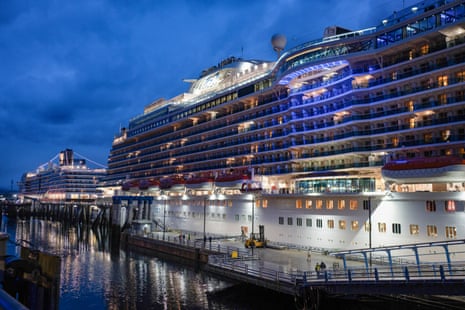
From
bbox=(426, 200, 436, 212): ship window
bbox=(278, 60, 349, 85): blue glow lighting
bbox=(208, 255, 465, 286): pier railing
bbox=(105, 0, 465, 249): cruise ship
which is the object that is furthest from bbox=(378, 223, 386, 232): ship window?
bbox=(278, 60, 349, 85): blue glow lighting

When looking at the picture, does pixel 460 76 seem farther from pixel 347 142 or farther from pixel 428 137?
pixel 347 142

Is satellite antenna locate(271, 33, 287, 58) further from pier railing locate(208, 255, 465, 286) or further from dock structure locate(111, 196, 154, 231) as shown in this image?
pier railing locate(208, 255, 465, 286)

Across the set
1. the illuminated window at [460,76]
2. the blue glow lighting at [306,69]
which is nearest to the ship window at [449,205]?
the illuminated window at [460,76]

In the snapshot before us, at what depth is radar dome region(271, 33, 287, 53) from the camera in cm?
6512

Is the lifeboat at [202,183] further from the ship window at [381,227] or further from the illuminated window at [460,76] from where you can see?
the illuminated window at [460,76]

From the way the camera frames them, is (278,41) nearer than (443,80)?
No

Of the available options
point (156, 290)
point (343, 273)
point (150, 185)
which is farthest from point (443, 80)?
point (150, 185)

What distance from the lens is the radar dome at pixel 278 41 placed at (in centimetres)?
6512

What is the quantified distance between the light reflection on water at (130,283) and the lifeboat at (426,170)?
1733 centimetres

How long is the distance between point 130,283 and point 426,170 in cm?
2682

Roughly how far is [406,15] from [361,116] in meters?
10.2

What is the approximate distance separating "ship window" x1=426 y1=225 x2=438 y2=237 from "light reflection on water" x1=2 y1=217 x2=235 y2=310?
17112 millimetres

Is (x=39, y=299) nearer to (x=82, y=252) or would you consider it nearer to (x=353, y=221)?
(x=353, y=221)

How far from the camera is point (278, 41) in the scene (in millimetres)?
65188
